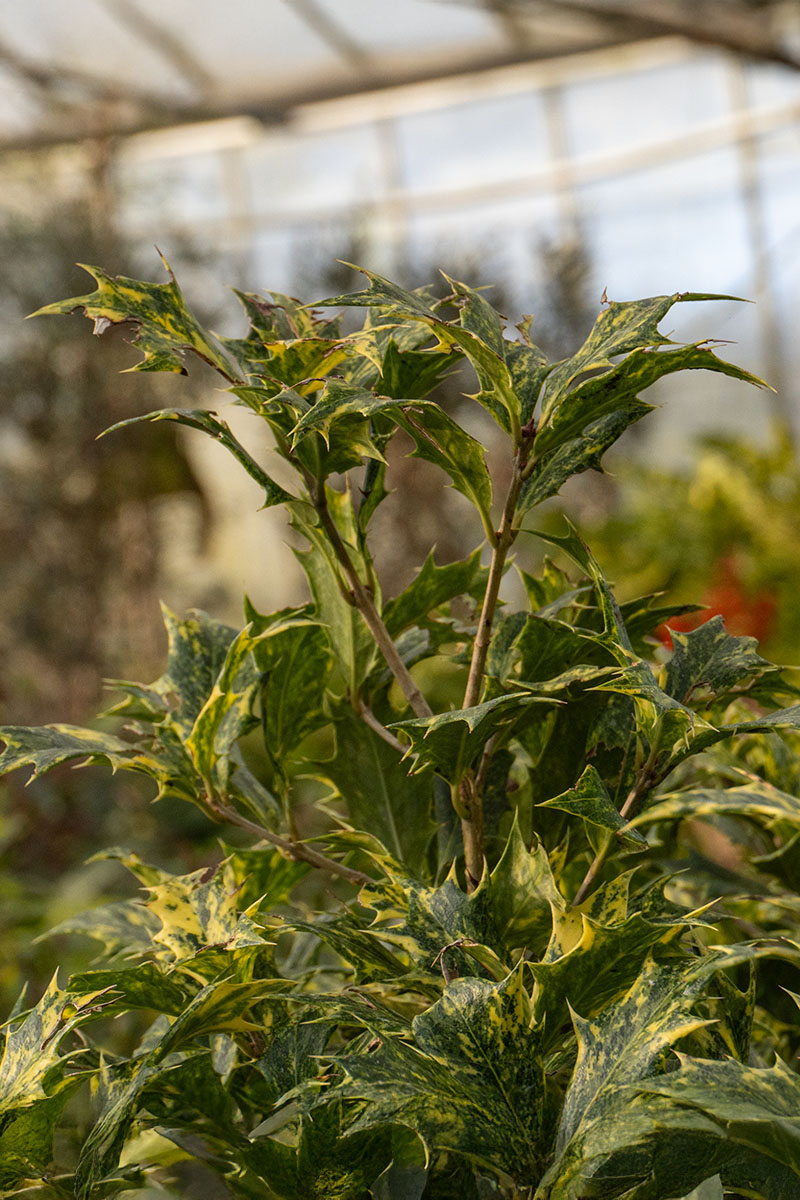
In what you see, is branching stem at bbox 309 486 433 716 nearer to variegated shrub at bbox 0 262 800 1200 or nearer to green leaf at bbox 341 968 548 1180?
variegated shrub at bbox 0 262 800 1200

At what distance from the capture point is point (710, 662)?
349 millimetres

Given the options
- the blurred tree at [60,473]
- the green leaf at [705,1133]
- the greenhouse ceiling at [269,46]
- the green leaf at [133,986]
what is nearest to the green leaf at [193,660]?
the green leaf at [133,986]

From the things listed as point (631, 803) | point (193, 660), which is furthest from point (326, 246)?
point (631, 803)

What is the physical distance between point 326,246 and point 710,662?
4.27 meters

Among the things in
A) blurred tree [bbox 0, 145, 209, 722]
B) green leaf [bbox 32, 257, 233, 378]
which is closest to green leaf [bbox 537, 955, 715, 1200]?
green leaf [bbox 32, 257, 233, 378]

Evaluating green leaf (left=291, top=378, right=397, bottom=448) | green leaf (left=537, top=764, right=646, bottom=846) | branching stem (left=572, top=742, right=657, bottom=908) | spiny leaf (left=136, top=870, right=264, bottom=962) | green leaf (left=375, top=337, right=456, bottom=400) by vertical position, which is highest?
green leaf (left=375, top=337, right=456, bottom=400)

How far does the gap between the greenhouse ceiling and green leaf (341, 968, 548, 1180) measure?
333 cm

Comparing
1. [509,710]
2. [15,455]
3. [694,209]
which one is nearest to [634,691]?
[509,710]

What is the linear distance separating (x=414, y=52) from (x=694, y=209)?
197cm

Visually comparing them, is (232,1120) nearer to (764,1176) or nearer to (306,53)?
(764,1176)

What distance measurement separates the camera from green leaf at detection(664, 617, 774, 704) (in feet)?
1.12

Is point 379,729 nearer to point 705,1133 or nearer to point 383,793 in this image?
point 383,793

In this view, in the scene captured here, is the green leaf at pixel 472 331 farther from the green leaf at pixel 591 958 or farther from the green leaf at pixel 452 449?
the green leaf at pixel 591 958

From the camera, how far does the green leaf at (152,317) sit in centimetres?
34
